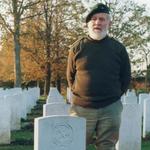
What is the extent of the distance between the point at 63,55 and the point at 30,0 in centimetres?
1019

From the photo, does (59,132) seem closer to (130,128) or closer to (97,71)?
(97,71)

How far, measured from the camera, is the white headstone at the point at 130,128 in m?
10.5

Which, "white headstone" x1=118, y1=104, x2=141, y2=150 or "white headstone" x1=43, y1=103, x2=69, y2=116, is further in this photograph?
"white headstone" x1=118, y1=104, x2=141, y2=150

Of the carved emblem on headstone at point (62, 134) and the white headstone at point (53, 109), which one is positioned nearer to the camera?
the carved emblem on headstone at point (62, 134)

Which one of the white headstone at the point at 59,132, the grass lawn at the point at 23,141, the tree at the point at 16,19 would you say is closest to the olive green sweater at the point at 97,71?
the white headstone at the point at 59,132

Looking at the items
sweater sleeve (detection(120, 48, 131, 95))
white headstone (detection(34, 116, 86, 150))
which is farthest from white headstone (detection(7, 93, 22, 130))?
white headstone (detection(34, 116, 86, 150))

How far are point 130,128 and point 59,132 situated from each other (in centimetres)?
441

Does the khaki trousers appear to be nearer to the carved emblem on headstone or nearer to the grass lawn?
the carved emblem on headstone

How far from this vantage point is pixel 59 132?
6320mm

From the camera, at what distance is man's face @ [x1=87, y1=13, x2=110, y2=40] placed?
6.92 m

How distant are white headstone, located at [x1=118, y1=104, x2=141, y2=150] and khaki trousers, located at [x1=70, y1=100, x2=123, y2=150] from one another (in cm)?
350

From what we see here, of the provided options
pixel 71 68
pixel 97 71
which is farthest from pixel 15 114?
pixel 97 71

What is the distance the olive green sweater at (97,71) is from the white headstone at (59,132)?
48 cm

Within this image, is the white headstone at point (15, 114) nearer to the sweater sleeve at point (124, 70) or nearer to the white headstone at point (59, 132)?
the sweater sleeve at point (124, 70)
